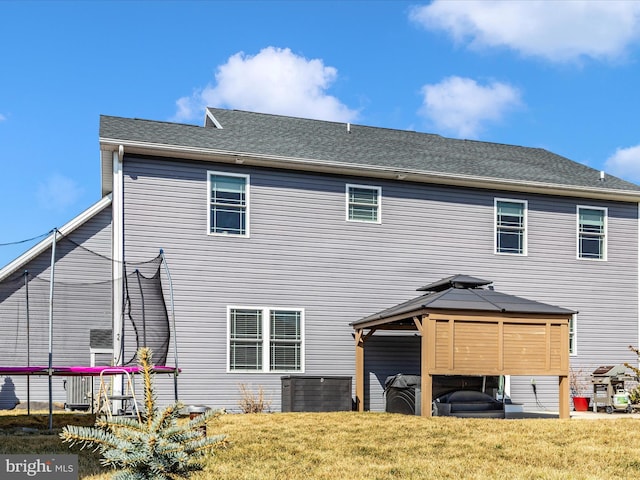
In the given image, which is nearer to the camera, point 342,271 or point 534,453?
point 534,453

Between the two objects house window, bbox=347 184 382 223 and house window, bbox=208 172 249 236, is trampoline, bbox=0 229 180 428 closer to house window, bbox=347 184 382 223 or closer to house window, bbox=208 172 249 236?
house window, bbox=208 172 249 236

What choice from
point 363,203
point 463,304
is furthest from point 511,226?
point 463,304

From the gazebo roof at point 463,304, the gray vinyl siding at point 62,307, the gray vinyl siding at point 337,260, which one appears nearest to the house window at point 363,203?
the gray vinyl siding at point 337,260

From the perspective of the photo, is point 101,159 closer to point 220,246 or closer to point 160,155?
point 160,155

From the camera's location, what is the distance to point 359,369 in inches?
625

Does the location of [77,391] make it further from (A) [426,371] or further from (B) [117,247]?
(A) [426,371]

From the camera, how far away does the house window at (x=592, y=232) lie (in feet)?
60.7

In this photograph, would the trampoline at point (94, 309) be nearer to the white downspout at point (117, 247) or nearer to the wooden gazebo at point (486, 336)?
the white downspout at point (117, 247)

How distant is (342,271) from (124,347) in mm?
4586

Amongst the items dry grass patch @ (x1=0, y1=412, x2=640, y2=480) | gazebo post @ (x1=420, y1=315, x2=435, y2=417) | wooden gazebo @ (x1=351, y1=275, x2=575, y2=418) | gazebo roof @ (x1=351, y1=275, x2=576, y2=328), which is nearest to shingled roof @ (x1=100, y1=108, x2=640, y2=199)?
gazebo roof @ (x1=351, y1=275, x2=576, y2=328)

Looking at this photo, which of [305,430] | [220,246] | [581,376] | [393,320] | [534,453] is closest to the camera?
[534,453]

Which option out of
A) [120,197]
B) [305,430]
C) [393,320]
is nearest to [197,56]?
[120,197]

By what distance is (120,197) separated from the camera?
48.6 ft

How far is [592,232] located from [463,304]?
6.26 metres
